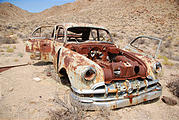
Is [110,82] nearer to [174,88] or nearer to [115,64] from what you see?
[115,64]

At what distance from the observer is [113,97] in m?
2.21

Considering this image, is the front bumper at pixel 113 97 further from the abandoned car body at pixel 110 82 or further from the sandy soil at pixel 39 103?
the sandy soil at pixel 39 103

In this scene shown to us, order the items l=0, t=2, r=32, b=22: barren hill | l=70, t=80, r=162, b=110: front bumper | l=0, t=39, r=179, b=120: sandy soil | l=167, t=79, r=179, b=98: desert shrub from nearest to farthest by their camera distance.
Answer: l=70, t=80, r=162, b=110: front bumper
l=0, t=39, r=179, b=120: sandy soil
l=167, t=79, r=179, b=98: desert shrub
l=0, t=2, r=32, b=22: barren hill

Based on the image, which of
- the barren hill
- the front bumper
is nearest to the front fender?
the front bumper

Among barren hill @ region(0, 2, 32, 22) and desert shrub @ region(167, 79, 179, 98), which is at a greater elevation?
barren hill @ region(0, 2, 32, 22)

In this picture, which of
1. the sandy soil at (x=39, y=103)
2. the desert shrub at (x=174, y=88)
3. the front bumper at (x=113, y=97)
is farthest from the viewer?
the desert shrub at (x=174, y=88)

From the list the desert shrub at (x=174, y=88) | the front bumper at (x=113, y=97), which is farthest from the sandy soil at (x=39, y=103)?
the front bumper at (x=113, y=97)

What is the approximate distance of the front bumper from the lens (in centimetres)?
208

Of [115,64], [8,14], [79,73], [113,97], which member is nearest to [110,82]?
[113,97]

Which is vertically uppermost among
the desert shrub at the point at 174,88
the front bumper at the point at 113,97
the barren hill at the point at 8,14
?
the barren hill at the point at 8,14

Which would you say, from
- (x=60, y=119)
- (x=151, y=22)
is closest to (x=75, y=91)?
(x=60, y=119)

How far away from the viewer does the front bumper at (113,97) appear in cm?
208

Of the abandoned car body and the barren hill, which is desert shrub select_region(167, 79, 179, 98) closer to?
the abandoned car body

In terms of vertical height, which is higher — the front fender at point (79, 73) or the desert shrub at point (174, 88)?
the front fender at point (79, 73)
